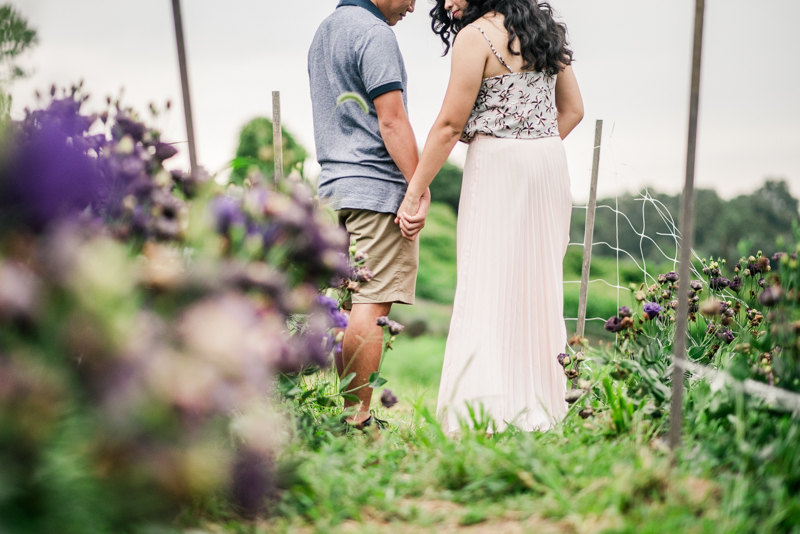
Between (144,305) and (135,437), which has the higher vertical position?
(144,305)

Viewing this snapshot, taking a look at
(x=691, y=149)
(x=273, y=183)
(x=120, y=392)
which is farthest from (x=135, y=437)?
(x=691, y=149)

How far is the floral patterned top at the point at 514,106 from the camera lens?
2.29 metres

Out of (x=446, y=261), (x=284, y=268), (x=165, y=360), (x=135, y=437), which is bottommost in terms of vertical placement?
(x=446, y=261)

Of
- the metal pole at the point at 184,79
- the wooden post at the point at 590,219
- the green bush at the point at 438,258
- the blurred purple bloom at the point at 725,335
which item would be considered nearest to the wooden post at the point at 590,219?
the wooden post at the point at 590,219

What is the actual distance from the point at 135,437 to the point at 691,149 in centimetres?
137

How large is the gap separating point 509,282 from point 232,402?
5.00ft

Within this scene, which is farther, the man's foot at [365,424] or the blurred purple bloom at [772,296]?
the man's foot at [365,424]

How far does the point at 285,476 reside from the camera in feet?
4.75

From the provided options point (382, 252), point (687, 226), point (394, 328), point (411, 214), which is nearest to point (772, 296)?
point (687, 226)

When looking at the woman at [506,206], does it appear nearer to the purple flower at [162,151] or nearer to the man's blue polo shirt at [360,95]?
the man's blue polo shirt at [360,95]

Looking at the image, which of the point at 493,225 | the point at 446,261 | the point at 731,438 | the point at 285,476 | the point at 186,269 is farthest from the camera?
the point at 446,261

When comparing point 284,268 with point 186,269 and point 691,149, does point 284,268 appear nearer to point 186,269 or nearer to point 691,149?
point 186,269

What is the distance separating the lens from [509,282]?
242 cm

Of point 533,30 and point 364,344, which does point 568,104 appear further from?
point 364,344
